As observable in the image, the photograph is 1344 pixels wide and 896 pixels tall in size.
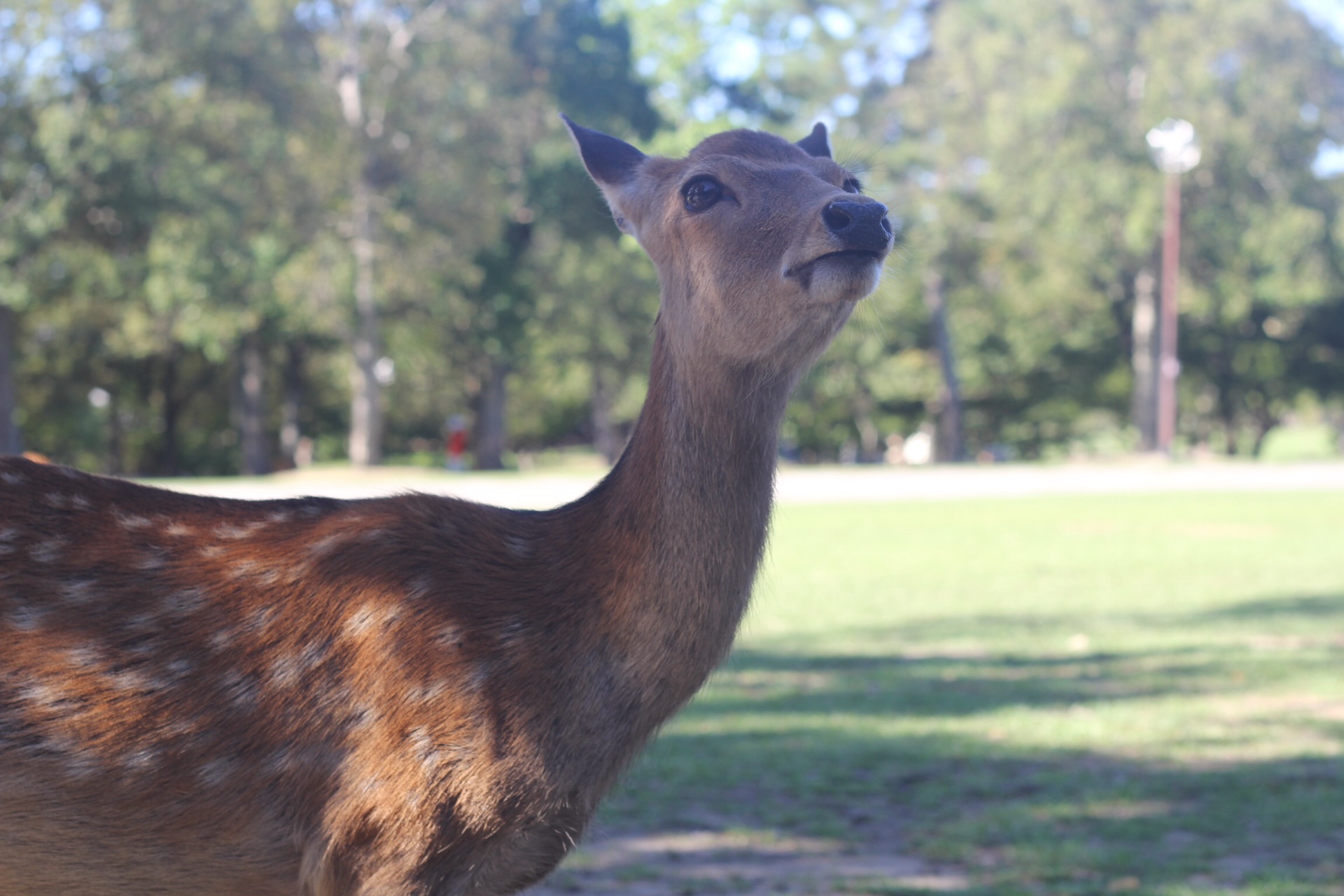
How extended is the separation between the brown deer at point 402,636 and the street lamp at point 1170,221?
42107mm

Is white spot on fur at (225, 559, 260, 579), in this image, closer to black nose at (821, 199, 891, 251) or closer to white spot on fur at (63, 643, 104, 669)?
white spot on fur at (63, 643, 104, 669)

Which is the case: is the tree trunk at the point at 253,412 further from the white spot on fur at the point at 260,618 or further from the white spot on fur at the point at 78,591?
the white spot on fur at the point at 260,618

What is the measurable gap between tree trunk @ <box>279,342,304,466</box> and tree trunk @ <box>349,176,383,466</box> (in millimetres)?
11314

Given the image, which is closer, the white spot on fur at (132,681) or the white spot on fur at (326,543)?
the white spot on fur at (132,681)

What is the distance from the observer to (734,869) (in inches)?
234

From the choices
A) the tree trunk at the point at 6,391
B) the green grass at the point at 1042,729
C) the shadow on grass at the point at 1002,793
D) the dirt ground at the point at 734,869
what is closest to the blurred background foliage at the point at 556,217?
the tree trunk at the point at 6,391

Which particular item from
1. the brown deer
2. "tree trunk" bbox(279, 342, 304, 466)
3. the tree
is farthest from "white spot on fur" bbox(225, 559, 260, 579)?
"tree trunk" bbox(279, 342, 304, 466)

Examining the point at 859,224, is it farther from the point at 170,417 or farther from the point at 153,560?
the point at 170,417

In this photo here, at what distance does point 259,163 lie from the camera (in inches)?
1393

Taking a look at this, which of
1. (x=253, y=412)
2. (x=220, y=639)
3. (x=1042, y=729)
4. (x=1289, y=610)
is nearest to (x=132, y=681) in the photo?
(x=220, y=639)

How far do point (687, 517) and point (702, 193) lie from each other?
3.20 feet

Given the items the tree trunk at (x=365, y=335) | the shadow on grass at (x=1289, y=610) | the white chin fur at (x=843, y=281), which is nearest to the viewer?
the white chin fur at (x=843, y=281)

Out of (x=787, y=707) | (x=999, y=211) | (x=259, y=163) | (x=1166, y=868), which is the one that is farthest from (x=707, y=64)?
(x=1166, y=868)

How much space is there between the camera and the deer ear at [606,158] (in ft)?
13.9
